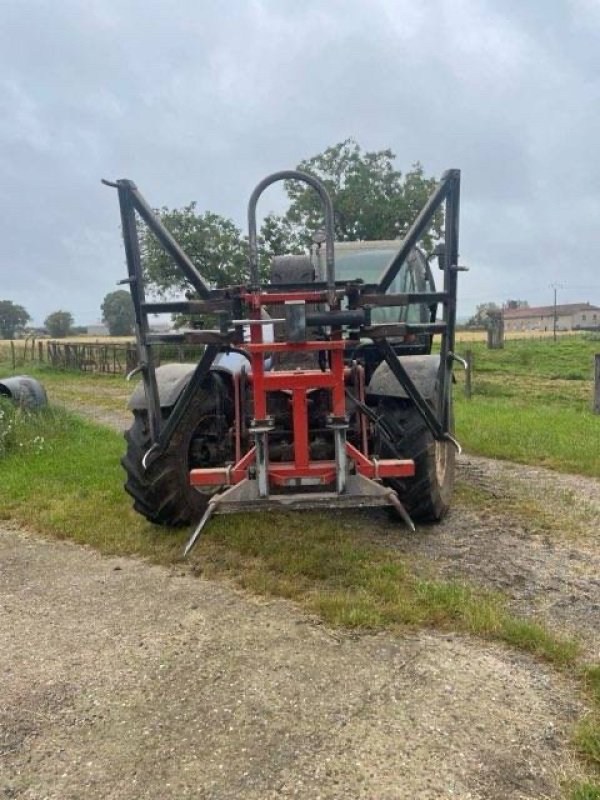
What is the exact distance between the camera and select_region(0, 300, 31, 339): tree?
8875cm

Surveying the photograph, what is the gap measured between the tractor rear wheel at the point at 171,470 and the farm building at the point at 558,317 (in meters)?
118

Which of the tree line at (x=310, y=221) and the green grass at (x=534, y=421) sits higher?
the tree line at (x=310, y=221)

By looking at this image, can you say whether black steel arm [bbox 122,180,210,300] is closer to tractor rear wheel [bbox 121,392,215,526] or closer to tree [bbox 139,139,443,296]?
tractor rear wheel [bbox 121,392,215,526]

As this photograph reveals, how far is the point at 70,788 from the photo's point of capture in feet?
8.00

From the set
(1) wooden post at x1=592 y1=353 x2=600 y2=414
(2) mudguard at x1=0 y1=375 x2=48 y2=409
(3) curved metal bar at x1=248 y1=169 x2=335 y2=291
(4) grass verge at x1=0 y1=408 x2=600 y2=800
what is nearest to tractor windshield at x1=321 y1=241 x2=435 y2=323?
(4) grass verge at x1=0 y1=408 x2=600 y2=800

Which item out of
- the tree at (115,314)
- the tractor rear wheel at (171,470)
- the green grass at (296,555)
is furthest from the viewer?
the tree at (115,314)

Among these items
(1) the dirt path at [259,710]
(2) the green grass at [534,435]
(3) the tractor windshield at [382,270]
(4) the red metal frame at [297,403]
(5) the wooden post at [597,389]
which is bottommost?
(1) the dirt path at [259,710]

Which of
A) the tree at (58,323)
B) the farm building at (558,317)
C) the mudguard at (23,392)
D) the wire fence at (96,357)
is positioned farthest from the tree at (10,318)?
the mudguard at (23,392)

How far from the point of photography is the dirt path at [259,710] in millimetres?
2430

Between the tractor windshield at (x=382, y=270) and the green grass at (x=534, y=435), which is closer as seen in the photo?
the tractor windshield at (x=382, y=270)

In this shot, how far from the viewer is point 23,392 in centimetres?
1076

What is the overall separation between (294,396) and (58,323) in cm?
8115

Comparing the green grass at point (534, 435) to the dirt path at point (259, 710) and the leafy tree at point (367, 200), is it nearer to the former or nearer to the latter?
the dirt path at point (259, 710)

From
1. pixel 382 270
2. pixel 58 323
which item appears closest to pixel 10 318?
pixel 58 323
